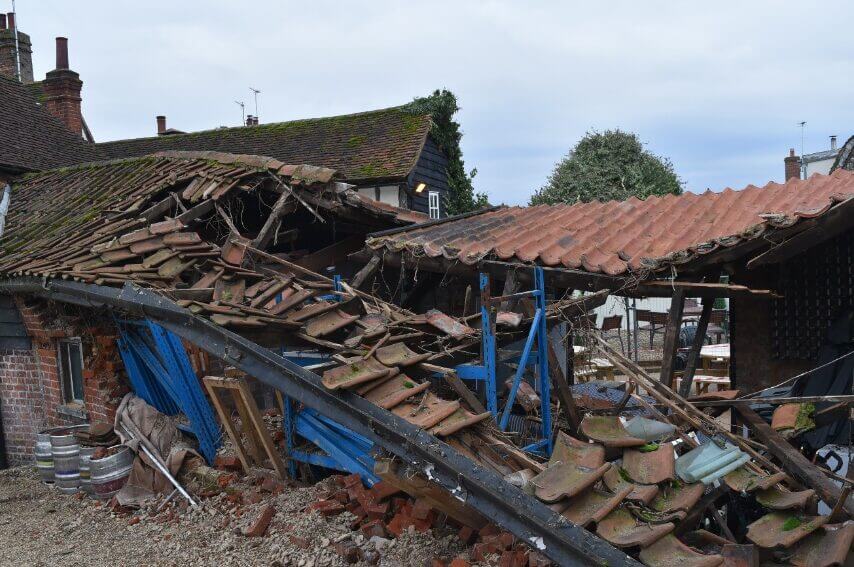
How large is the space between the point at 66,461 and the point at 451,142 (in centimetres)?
1457

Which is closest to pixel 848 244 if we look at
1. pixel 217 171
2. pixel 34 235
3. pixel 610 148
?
pixel 217 171

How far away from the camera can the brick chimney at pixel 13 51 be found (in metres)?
21.4

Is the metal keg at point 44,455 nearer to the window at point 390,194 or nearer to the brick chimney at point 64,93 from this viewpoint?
the window at point 390,194

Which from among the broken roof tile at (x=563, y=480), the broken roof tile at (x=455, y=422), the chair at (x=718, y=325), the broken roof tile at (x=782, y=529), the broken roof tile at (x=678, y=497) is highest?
the broken roof tile at (x=455, y=422)

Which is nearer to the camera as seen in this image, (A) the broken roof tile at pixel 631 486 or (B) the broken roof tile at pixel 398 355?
(A) the broken roof tile at pixel 631 486

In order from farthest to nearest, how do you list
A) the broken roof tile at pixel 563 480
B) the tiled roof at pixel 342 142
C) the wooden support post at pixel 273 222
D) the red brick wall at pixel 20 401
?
the tiled roof at pixel 342 142
the red brick wall at pixel 20 401
the wooden support post at pixel 273 222
the broken roof tile at pixel 563 480

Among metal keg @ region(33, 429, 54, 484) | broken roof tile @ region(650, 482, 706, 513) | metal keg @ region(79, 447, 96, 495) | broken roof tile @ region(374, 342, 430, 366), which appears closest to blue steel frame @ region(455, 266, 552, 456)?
Result: broken roof tile @ region(374, 342, 430, 366)

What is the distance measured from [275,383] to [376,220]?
491cm

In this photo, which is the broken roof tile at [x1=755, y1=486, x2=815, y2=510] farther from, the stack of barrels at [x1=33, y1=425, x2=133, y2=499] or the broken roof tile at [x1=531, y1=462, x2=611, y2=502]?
the stack of barrels at [x1=33, y1=425, x2=133, y2=499]

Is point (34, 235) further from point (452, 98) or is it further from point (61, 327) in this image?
point (452, 98)

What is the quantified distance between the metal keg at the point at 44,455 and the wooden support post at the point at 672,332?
7358mm

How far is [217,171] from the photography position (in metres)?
9.45

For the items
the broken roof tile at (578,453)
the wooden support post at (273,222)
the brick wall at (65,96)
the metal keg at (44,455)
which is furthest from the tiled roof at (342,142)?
the broken roof tile at (578,453)

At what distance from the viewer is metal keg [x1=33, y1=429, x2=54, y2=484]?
27.9 ft
